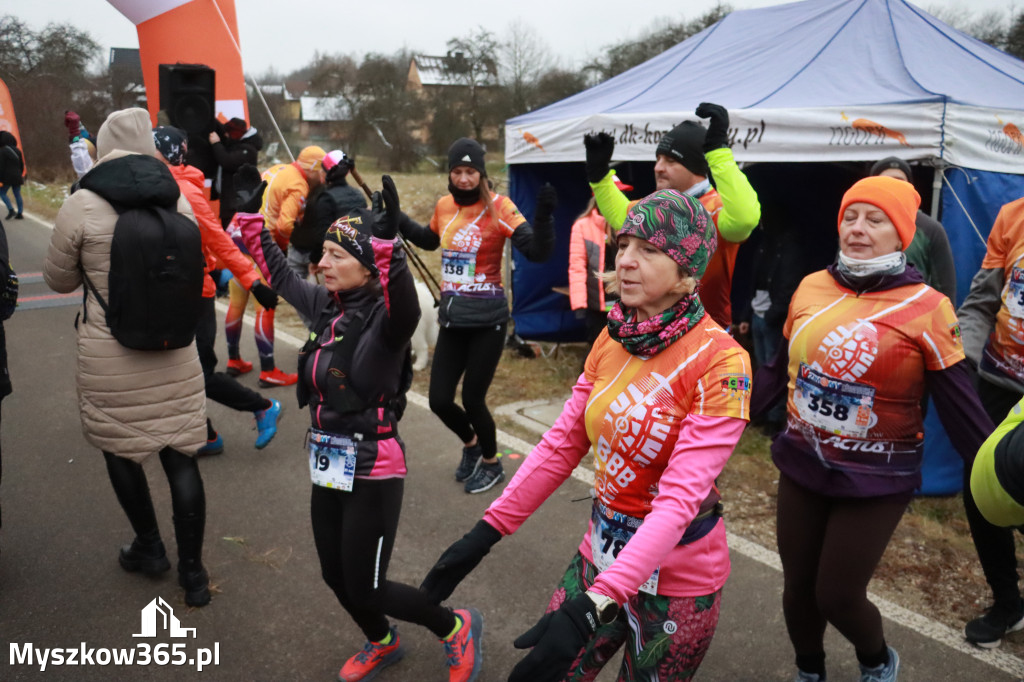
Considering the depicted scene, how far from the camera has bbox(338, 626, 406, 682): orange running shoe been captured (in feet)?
9.41

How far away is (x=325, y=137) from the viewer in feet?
96.0

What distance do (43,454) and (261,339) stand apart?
6.71 feet

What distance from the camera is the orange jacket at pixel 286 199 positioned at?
19.9 feet

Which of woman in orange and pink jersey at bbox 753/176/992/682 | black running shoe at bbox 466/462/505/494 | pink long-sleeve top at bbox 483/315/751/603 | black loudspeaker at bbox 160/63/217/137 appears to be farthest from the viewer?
black loudspeaker at bbox 160/63/217/137

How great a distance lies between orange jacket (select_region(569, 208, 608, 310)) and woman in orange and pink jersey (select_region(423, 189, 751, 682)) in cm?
325

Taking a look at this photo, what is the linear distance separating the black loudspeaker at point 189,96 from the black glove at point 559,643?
5409 millimetres

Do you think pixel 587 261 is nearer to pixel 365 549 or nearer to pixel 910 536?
pixel 910 536

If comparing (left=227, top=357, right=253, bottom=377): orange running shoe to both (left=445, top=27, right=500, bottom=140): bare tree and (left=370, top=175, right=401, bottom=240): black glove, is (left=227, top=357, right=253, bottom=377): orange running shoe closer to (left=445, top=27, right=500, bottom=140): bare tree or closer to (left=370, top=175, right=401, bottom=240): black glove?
(left=370, top=175, right=401, bottom=240): black glove

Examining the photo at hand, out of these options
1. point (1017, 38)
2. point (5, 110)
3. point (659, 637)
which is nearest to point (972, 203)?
point (659, 637)

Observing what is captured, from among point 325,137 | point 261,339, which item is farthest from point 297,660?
point 325,137

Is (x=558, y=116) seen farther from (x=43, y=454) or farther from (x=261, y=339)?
(x=43, y=454)

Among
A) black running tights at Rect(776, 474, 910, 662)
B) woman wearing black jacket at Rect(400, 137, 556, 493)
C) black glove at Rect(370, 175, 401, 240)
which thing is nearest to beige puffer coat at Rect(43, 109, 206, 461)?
black glove at Rect(370, 175, 401, 240)

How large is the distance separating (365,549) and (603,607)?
1327 mm

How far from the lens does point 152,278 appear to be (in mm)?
3088
